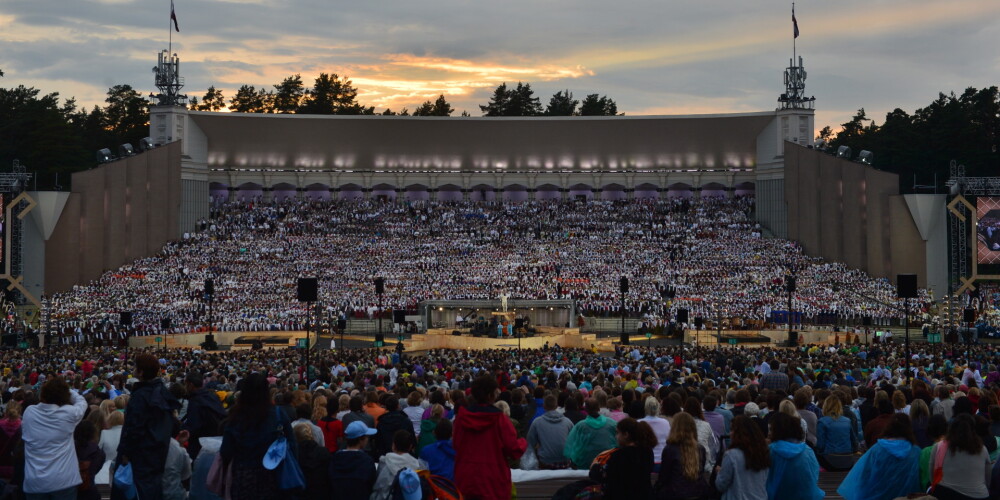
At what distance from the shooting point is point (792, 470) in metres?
7.82

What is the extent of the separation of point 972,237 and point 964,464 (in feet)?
149

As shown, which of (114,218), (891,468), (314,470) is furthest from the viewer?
(114,218)

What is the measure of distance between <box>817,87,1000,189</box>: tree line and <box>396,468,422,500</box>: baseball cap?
7103cm

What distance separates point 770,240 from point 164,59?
1714 inches

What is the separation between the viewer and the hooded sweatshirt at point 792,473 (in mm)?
7816

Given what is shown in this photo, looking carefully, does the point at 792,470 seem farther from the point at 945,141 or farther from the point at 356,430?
the point at 945,141

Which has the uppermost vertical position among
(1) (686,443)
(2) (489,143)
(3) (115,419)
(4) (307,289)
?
(2) (489,143)

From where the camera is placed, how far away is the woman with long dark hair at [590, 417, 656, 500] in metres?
7.47

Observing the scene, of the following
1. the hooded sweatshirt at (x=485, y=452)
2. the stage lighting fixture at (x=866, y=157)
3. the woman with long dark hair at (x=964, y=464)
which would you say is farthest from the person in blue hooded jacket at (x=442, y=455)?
the stage lighting fixture at (x=866, y=157)

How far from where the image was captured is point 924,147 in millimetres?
76375

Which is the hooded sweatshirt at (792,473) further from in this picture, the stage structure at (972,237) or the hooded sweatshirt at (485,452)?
the stage structure at (972,237)

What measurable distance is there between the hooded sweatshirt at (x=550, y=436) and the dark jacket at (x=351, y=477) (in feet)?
9.08

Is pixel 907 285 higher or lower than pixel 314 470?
higher

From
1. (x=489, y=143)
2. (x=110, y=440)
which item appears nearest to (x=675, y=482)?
(x=110, y=440)
